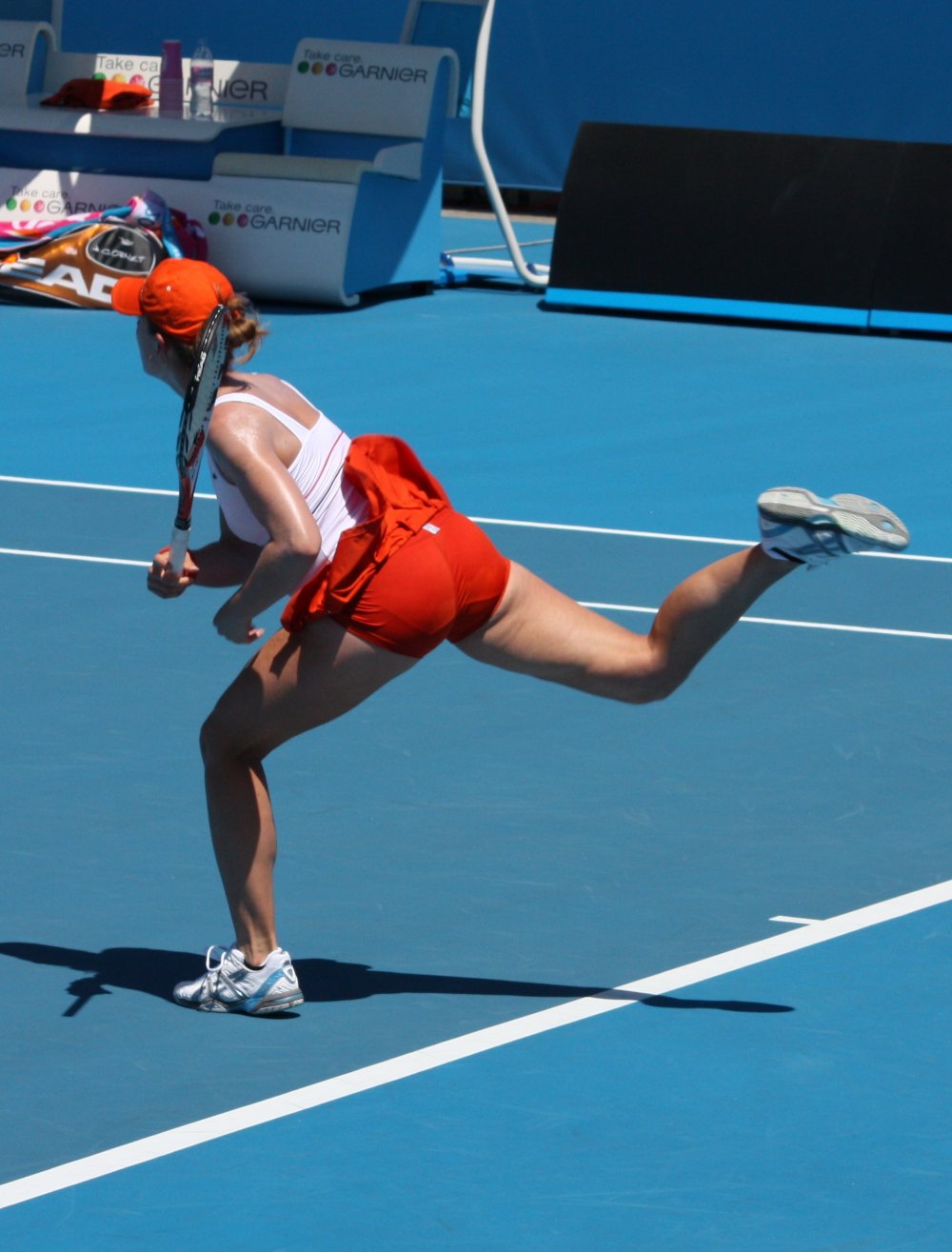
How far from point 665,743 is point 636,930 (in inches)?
69.6

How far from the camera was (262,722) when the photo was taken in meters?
5.18

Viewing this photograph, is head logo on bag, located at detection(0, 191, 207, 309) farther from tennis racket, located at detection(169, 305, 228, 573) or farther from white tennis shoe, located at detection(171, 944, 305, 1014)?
white tennis shoe, located at detection(171, 944, 305, 1014)

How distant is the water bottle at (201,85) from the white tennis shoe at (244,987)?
Result: 49.1 feet

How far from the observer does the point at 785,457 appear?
1311 centimetres

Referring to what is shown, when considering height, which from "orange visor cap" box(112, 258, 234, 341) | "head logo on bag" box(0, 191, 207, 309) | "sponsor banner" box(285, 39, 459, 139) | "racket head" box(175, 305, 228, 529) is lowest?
"head logo on bag" box(0, 191, 207, 309)

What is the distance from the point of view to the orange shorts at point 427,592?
205 inches

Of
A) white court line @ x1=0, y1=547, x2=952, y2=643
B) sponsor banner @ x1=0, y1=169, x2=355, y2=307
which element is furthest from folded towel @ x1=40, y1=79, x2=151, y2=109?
white court line @ x1=0, y1=547, x2=952, y2=643

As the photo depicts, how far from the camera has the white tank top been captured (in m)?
5.20

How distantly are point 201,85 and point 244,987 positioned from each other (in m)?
15.1

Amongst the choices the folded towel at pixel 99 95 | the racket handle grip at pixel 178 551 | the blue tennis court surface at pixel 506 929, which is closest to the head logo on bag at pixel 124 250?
the folded towel at pixel 99 95

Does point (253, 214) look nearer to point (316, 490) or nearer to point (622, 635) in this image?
point (622, 635)

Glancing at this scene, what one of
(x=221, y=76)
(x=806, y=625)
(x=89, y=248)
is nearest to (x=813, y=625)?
(x=806, y=625)

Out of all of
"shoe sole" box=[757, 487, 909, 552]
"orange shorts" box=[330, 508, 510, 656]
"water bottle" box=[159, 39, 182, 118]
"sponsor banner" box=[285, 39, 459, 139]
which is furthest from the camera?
"water bottle" box=[159, 39, 182, 118]

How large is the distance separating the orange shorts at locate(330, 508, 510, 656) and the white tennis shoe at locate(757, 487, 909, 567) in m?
0.66
